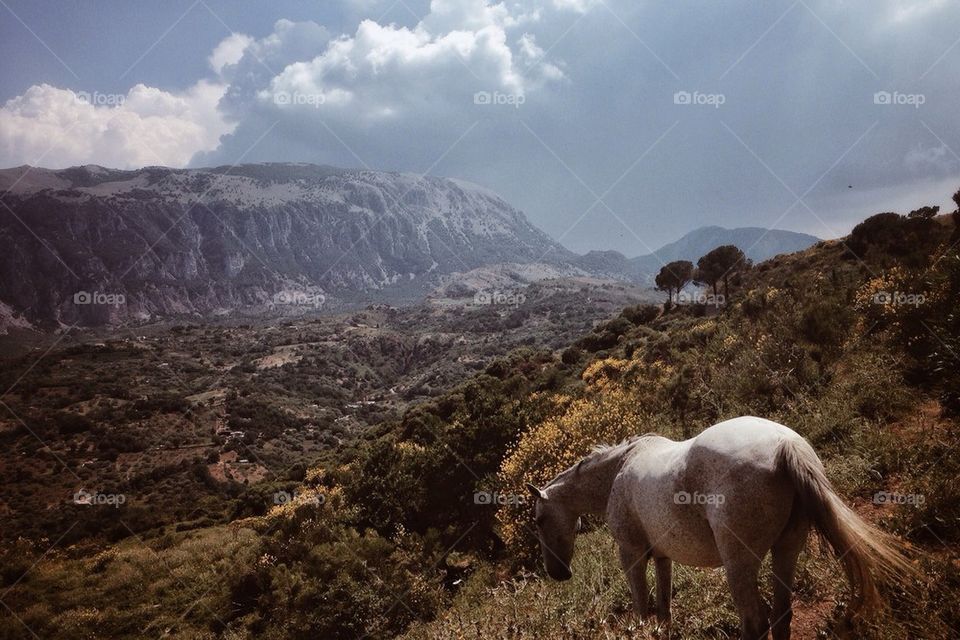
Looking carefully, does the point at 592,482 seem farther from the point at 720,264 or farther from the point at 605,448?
the point at 720,264

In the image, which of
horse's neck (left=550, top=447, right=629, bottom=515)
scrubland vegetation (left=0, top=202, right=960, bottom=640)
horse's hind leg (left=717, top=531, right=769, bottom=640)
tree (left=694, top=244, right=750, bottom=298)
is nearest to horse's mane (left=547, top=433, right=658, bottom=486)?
horse's neck (left=550, top=447, right=629, bottom=515)

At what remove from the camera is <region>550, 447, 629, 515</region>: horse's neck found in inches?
197

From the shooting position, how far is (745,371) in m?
10.7

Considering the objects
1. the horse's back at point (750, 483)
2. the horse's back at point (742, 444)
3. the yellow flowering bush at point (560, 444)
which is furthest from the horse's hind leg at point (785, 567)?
the yellow flowering bush at point (560, 444)

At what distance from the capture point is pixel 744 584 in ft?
11.0

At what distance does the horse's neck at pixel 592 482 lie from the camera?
16.4 ft

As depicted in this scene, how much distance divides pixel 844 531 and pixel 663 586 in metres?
2.18

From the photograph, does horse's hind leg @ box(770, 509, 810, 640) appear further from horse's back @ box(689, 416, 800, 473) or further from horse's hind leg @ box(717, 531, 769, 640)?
horse's back @ box(689, 416, 800, 473)

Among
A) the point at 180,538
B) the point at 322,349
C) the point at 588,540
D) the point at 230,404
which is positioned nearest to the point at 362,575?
the point at 588,540

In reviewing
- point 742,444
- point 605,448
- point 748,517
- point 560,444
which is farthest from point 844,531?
point 560,444

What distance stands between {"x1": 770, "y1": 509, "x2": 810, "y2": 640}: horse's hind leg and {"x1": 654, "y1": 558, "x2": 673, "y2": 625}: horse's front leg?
115 cm

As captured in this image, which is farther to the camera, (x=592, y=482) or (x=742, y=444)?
(x=592, y=482)

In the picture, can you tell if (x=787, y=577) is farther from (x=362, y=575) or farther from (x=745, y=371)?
(x=362, y=575)

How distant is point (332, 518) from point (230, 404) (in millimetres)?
88722
